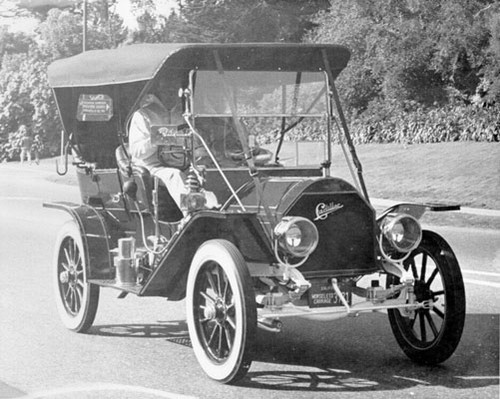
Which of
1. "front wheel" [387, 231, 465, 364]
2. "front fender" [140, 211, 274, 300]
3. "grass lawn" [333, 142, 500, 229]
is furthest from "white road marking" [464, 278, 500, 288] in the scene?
"grass lawn" [333, 142, 500, 229]

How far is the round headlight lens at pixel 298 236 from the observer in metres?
6.07

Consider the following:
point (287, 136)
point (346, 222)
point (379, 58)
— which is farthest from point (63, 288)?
point (379, 58)

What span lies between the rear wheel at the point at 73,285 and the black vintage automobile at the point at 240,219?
12mm

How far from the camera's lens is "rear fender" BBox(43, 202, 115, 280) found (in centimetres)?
766

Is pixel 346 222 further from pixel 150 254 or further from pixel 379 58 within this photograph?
pixel 379 58

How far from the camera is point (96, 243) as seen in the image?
25.3ft

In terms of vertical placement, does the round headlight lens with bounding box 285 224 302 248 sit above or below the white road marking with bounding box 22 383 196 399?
above

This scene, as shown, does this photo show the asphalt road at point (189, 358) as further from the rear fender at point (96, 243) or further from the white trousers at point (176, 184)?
the white trousers at point (176, 184)

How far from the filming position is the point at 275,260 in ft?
20.5

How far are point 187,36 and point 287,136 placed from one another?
16264 mm

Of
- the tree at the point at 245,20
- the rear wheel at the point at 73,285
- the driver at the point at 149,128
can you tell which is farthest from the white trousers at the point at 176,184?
the tree at the point at 245,20

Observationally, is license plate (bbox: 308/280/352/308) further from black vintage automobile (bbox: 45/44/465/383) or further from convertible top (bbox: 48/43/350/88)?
convertible top (bbox: 48/43/350/88)

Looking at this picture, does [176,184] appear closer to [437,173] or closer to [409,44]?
[437,173]

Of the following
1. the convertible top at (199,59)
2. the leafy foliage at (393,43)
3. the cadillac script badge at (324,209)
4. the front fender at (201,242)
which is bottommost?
the front fender at (201,242)
